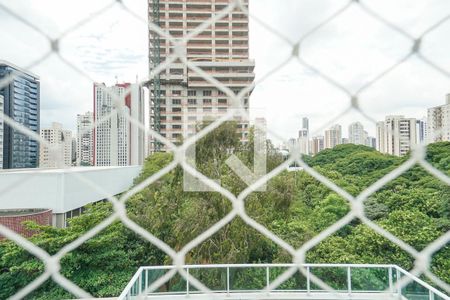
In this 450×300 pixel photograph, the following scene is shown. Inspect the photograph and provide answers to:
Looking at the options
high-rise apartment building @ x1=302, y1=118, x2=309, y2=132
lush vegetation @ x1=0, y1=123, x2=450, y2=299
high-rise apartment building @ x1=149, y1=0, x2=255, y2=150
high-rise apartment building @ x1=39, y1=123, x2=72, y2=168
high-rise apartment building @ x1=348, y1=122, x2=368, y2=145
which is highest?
high-rise apartment building @ x1=149, y1=0, x2=255, y2=150

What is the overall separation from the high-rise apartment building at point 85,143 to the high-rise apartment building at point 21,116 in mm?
61

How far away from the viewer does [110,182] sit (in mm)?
5195

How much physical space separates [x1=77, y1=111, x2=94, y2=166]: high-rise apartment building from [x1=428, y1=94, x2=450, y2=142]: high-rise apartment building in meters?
0.47

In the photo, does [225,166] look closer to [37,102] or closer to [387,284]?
[387,284]

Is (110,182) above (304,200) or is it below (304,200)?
above

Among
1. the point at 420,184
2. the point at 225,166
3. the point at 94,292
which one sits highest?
the point at 225,166

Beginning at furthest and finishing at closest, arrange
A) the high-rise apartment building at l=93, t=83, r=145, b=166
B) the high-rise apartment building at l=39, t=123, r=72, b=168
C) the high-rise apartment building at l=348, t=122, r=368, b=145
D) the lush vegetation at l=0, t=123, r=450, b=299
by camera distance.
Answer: the lush vegetation at l=0, t=123, r=450, b=299 → the high-rise apartment building at l=348, t=122, r=368, b=145 → the high-rise apartment building at l=93, t=83, r=145, b=166 → the high-rise apartment building at l=39, t=123, r=72, b=168

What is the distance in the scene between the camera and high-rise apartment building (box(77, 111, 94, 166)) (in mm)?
525

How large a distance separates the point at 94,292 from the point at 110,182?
1.97 m

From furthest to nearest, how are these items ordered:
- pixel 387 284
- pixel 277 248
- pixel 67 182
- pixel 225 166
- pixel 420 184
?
1. pixel 420 184
2. pixel 67 182
3. pixel 277 248
4. pixel 225 166
5. pixel 387 284

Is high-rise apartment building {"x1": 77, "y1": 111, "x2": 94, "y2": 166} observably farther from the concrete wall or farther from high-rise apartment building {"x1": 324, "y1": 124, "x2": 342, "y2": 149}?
the concrete wall

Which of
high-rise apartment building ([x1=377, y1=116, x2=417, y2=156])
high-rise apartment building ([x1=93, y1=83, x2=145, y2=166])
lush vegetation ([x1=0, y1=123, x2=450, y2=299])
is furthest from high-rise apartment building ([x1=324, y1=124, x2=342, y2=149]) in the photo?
lush vegetation ([x1=0, y1=123, x2=450, y2=299])

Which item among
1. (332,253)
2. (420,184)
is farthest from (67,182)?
(420,184)

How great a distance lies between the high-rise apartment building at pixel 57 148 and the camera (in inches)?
17.6
